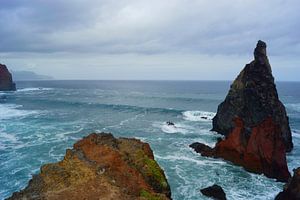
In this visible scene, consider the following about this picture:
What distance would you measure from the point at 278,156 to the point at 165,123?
34.4 metres

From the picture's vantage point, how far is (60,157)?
4306 centimetres

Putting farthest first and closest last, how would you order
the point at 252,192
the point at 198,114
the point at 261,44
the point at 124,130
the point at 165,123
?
the point at 198,114, the point at 165,123, the point at 124,130, the point at 261,44, the point at 252,192

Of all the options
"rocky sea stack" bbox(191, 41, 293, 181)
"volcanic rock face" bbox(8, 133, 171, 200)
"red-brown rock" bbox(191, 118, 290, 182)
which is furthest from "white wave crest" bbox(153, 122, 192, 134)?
"volcanic rock face" bbox(8, 133, 171, 200)

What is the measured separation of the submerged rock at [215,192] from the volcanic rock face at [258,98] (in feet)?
44.7

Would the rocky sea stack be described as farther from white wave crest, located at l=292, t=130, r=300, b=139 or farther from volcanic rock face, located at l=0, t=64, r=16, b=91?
volcanic rock face, located at l=0, t=64, r=16, b=91

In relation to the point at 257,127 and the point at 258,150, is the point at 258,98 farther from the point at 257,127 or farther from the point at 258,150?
the point at 258,150

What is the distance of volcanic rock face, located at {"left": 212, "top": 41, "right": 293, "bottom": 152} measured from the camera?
149 feet

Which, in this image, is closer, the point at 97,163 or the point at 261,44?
the point at 97,163

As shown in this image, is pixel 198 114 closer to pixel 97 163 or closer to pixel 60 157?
pixel 60 157

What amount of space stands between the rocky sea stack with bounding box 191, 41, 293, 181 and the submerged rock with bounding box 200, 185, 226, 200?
395 inches

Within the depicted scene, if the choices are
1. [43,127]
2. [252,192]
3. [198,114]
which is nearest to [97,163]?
[252,192]

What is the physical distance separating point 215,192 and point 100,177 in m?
16.3

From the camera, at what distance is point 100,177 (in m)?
19.2

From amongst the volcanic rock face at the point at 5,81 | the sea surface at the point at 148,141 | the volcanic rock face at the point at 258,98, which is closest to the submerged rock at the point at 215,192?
the sea surface at the point at 148,141
